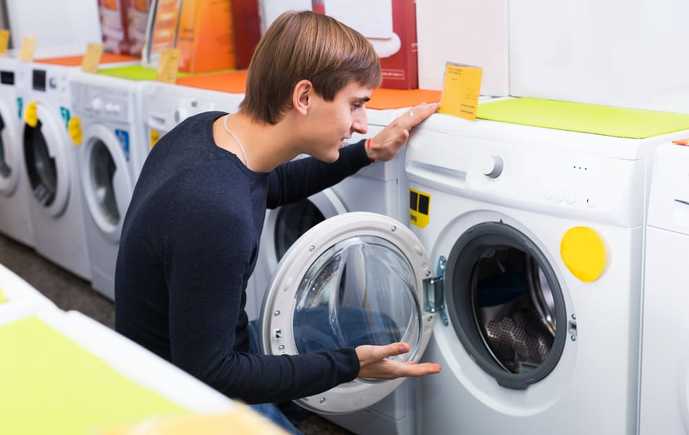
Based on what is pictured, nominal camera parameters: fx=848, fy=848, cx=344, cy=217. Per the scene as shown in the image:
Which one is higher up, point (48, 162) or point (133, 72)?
point (133, 72)

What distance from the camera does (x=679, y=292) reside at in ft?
4.55

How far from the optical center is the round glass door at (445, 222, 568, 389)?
5.73ft

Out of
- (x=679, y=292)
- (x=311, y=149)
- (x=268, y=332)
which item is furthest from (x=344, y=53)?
(x=679, y=292)

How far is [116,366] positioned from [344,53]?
0.72 m

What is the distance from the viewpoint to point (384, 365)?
1584mm

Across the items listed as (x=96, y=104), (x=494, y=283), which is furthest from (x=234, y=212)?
(x=96, y=104)

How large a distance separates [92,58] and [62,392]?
2379 millimetres

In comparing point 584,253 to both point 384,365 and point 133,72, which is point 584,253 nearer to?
point 384,365

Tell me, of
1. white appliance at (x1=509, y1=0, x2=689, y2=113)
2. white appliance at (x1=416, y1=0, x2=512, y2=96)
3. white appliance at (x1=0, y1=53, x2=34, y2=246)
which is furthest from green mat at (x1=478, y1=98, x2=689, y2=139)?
white appliance at (x1=0, y1=53, x2=34, y2=246)

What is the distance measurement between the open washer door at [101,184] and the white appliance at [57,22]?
1024 mm

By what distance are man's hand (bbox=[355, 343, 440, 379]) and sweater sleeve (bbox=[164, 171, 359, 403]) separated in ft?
0.78

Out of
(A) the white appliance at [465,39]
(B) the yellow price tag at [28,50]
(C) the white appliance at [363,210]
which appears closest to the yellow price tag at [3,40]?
(B) the yellow price tag at [28,50]

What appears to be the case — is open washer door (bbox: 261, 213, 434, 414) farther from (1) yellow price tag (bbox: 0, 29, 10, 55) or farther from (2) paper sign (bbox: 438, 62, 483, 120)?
(1) yellow price tag (bbox: 0, 29, 10, 55)

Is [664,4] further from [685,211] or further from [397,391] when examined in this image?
[397,391]
